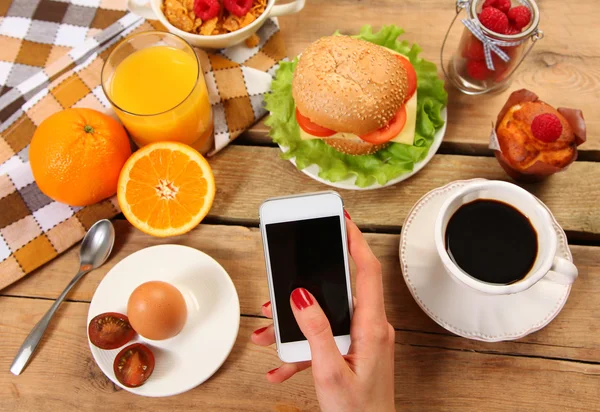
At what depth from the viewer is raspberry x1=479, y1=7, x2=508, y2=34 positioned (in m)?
1.09

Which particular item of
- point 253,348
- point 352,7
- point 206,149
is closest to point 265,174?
point 206,149

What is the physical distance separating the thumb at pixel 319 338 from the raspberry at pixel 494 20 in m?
0.79

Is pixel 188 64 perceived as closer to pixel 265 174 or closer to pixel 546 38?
pixel 265 174

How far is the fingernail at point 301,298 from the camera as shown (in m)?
0.84

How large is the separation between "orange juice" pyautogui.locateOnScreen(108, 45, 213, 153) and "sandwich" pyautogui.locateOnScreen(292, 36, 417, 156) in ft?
0.83

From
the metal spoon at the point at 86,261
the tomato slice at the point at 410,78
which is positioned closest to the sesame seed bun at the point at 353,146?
the tomato slice at the point at 410,78

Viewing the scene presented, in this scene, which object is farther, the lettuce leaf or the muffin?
the lettuce leaf

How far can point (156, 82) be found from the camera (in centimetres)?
117

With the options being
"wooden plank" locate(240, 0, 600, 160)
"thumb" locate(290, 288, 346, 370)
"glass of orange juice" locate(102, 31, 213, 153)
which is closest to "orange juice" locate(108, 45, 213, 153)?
"glass of orange juice" locate(102, 31, 213, 153)

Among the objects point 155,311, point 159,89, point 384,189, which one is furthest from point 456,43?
point 155,311

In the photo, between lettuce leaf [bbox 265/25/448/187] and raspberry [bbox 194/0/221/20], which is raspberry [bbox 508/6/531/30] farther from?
raspberry [bbox 194/0/221/20]

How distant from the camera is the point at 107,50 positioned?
1.33 metres

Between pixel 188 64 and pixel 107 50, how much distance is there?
0.33 metres

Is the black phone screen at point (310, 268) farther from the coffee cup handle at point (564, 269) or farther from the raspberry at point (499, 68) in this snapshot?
the raspberry at point (499, 68)
